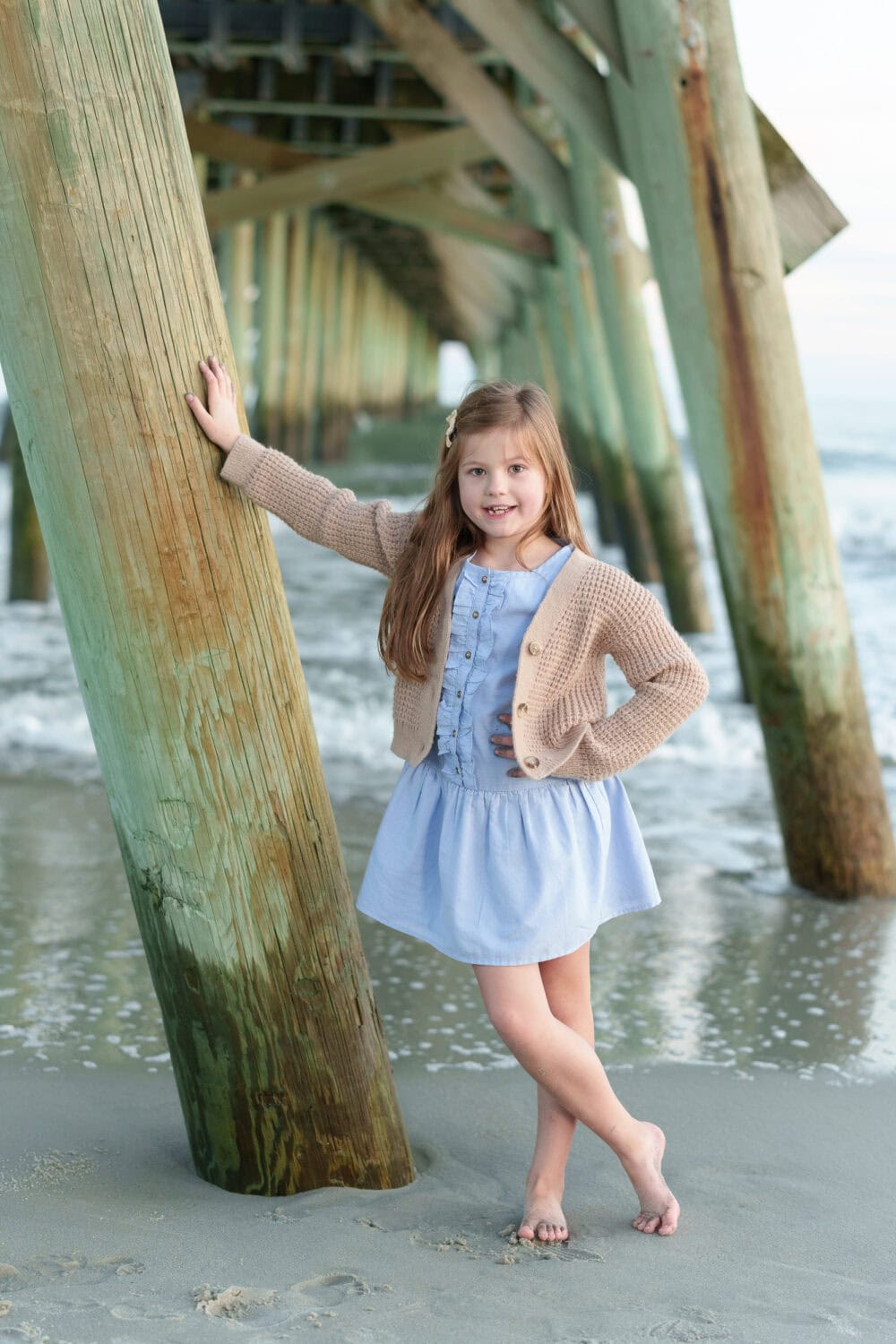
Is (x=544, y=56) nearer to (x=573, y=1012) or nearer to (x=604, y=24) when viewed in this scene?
(x=604, y=24)

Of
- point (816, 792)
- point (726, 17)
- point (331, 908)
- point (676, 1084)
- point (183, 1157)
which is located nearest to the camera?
point (331, 908)

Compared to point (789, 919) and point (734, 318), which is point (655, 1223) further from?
point (734, 318)

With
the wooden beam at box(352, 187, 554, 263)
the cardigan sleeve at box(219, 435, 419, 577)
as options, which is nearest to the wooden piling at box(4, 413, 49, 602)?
the wooden beam at box(352, 187, 554, 263)

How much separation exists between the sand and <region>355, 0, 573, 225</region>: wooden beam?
5.11 metres

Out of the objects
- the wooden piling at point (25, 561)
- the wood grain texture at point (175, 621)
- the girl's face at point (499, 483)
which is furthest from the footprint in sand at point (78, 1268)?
the wooden piling at point (25, 561)

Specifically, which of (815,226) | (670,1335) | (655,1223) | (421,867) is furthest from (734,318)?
(670,1335)

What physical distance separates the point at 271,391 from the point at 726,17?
13.2m

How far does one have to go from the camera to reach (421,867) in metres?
2.13

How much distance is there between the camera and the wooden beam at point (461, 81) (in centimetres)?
632

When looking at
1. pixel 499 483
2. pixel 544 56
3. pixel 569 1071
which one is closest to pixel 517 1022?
pixel 569 1071

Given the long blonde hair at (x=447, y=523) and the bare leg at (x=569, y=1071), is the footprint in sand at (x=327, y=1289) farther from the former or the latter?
the long blonde hair at (x=447, y=523)

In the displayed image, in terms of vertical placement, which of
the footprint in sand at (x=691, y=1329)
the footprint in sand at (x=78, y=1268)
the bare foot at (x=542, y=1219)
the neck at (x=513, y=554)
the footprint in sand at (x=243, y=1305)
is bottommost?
the footprint in sand at (x=691, y=1329)

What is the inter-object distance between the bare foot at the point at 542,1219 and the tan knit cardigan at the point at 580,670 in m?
0.62

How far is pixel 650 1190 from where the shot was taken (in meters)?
2.11
